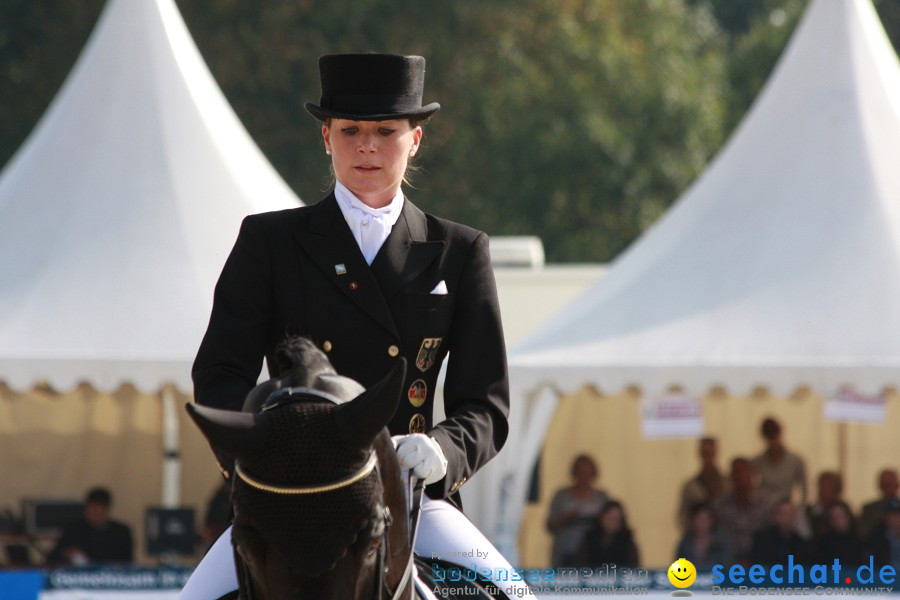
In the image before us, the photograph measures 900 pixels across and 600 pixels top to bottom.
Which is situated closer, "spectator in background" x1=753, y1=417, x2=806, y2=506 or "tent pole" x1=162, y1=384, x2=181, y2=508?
"spectator in background" x1=753, y1=417, x2=806, y2=506

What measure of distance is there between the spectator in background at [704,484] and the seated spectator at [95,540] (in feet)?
12.6

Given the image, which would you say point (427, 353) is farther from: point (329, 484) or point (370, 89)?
point (329, 484)

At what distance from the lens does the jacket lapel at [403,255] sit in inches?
119

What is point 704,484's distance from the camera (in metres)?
10.5

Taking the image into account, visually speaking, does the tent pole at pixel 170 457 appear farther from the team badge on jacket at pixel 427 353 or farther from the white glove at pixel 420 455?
the white glove at pixel 420 455

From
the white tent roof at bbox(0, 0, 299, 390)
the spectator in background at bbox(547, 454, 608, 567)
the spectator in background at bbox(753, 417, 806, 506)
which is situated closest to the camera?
the white tent roof at bbox(0, 0, 299, 390)

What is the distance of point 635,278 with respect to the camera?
1002 centimetres

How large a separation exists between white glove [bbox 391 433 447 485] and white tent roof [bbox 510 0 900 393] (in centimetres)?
667

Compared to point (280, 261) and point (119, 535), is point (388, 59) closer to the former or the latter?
point (280, 261)

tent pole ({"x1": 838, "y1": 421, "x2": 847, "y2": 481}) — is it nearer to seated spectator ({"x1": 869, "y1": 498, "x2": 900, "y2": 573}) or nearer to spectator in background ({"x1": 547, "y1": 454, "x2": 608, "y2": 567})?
seated spectator ({"x1": 869, "y1": 498, "x2": 900, "y2": 573})

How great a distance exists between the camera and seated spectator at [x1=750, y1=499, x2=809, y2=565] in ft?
32.1

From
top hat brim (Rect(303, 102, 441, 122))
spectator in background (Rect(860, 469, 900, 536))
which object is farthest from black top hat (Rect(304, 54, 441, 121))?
spectator in background (Rect(860, 469, 900, 536))

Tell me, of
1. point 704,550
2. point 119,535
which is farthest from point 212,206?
point 704,550

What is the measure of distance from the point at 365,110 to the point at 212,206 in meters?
7.20
